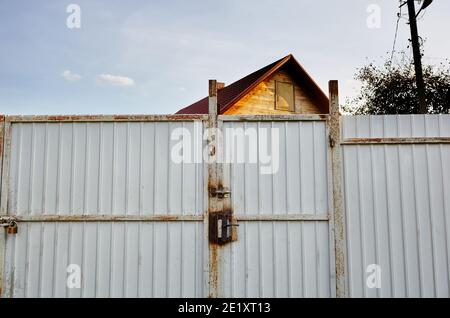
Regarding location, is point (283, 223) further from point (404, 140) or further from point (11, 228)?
point (11, 228)

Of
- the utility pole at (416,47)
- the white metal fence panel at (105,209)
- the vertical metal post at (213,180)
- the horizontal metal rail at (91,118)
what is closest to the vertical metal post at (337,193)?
the vertical metal post at (213,180)

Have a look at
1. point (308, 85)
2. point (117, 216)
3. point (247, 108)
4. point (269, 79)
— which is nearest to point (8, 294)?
point (117, 216)

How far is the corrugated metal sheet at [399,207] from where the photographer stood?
4.16 m

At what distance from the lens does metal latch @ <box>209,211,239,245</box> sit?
13.5 feet

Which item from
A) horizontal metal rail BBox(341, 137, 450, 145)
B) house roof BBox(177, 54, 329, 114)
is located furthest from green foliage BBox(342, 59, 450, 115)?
horizontal metal rail BBox(341, 137, 450, 145)

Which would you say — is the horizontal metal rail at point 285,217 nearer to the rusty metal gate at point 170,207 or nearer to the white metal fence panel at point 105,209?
the rusty metal gate at point 170,207

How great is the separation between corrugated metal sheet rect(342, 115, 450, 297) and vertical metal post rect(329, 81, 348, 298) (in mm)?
94

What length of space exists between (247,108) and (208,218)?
1059 cm

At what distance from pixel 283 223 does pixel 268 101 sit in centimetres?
1113

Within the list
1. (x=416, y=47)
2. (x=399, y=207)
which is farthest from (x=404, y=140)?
(x=416, y=47)

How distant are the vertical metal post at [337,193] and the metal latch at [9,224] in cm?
347

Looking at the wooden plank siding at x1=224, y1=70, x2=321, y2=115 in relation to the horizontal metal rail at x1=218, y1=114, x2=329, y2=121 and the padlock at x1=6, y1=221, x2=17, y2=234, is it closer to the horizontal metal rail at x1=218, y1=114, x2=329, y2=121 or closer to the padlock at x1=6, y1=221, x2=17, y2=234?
the horizontal metal rail at x1=218, y1=114, x2=329, y2=121

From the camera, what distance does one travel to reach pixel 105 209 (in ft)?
13.8
